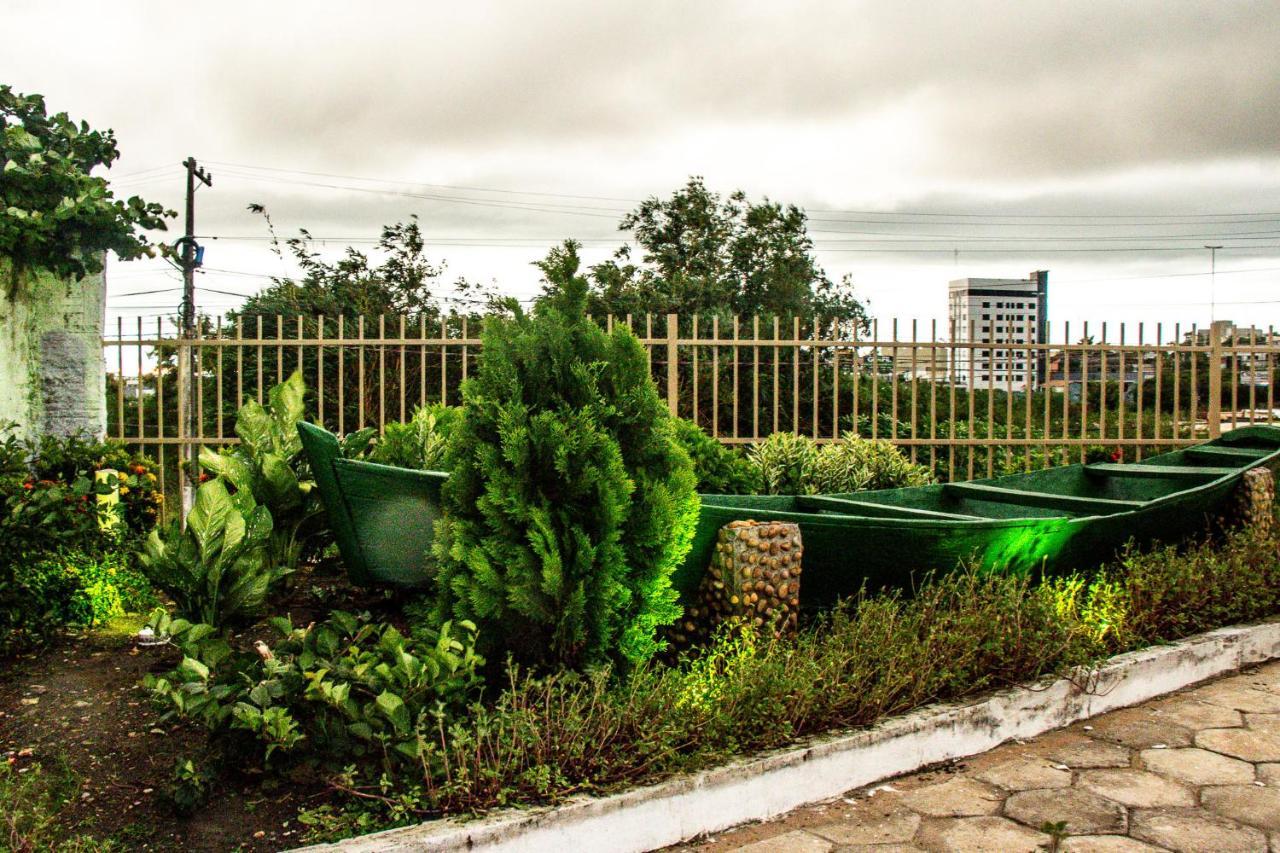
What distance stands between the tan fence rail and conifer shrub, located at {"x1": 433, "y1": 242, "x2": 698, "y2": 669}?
2791mm

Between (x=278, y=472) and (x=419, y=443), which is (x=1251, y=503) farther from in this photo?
(x=278, y=472)

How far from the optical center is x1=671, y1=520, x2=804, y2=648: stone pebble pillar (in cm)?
405

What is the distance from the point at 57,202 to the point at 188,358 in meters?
2.89

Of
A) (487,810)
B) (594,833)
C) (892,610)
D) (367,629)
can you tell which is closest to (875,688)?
(892,610)

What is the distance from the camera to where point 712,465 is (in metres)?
5.94

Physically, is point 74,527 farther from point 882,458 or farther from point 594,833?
point 882,458

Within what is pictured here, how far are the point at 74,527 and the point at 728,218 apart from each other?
13124 millimetres

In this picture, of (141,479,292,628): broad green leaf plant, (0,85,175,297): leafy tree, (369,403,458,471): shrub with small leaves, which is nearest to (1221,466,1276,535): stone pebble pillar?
(369,403,458,471): shrub with small leaves

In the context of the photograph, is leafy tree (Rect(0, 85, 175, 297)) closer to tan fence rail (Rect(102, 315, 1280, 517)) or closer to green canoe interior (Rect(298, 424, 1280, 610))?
tan fence rail (Rect(102, 315, 1280, 517))

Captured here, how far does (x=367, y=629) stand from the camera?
Answer: 11.3 feet

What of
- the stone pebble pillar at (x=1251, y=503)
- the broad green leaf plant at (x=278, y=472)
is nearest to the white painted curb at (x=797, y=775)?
the stone pebble pillar at (x=1251, y=503)

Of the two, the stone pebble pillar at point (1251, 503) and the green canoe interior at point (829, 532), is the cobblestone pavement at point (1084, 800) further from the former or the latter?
the stone pebble pillar at point (1251, 503)

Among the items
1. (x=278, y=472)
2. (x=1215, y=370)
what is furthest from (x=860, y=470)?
(x=1215, y=370)

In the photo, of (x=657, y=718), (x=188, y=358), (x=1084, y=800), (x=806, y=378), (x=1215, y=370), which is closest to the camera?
(x=657, y=718)
